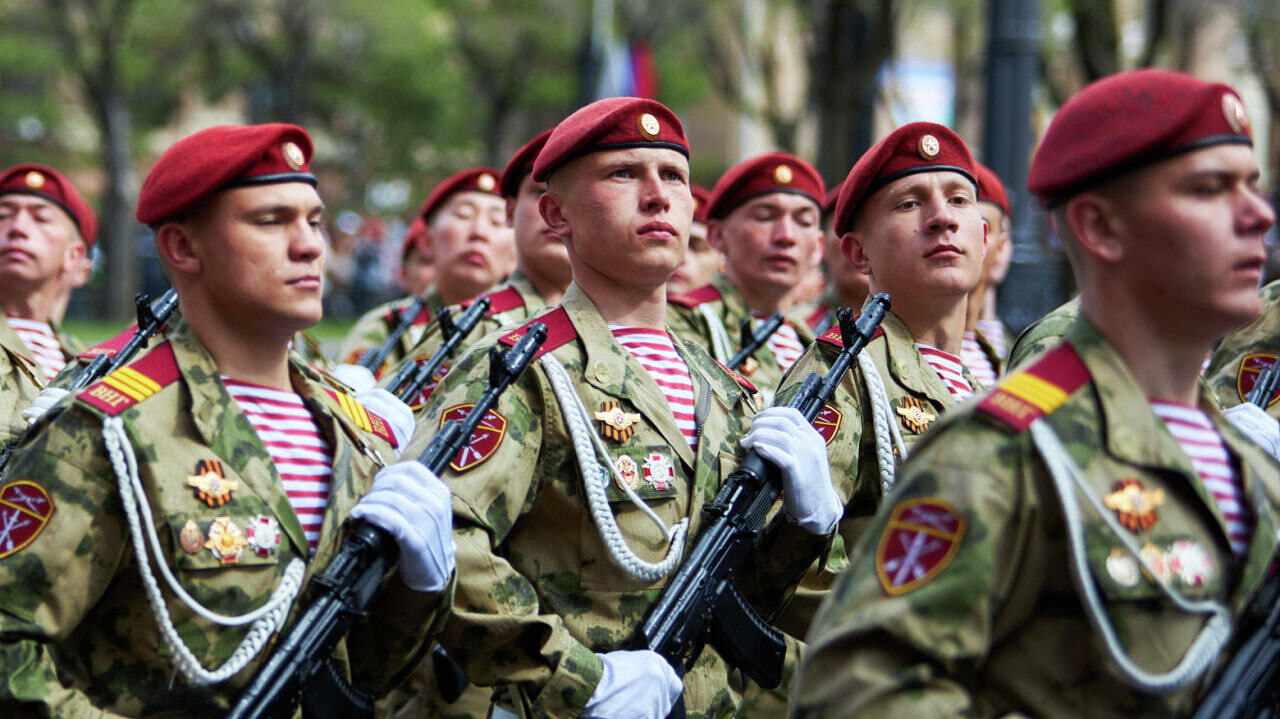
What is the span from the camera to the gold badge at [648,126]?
14.0 feet

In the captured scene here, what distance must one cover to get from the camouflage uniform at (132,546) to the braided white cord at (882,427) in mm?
1639

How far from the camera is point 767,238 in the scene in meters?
7.39

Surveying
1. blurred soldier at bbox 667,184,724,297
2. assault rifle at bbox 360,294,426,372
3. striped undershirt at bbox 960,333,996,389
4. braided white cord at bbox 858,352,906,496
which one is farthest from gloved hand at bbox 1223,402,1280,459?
blurred soldier at bbox 667,184,724,297

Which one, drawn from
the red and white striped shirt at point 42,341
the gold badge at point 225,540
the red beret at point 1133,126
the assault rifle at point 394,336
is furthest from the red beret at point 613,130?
the red and white striped shirt at point 42,341

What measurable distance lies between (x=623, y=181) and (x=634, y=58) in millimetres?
25386

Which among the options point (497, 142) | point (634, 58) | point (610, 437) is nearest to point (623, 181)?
point (610, 437)

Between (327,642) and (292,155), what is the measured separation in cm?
114

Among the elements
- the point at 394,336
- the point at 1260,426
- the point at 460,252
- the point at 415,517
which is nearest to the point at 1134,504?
the point at 415,517

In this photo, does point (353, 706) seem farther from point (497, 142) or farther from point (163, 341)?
point (497, 142)

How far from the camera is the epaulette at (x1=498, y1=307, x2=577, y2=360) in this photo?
13.5ft

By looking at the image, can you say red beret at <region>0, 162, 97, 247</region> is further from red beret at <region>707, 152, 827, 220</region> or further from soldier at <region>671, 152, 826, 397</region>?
red beret at <region>707, 152, 827, 220</region>

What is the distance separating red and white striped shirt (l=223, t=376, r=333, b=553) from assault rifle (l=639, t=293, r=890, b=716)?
2.91 ft

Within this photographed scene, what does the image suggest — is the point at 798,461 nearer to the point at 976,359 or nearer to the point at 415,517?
the point at 415,517

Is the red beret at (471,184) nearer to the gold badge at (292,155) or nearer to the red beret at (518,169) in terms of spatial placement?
the red beret at (518,169)
